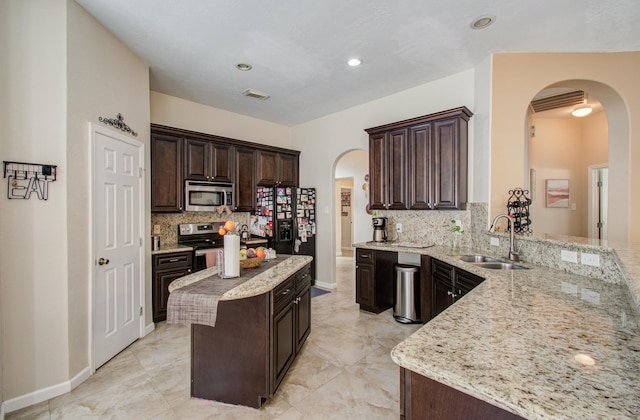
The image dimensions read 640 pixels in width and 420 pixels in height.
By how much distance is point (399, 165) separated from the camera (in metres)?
3.80

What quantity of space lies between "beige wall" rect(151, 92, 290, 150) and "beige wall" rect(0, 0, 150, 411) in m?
1.74

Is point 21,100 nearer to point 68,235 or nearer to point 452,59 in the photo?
point 68,235

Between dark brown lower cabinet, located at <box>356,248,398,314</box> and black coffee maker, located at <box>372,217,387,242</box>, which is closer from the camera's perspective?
dark brown lower cabinet, located at <box>356,248,398,314</box>

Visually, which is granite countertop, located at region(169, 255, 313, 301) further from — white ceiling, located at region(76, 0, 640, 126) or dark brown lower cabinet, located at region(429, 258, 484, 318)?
white ceiling, located at region(76, 0, 640, 126)

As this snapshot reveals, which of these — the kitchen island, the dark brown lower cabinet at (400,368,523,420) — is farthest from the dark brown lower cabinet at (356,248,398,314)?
the dark brown lower cabinet at (400,368,523,420)

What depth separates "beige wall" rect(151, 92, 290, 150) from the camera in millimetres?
4227

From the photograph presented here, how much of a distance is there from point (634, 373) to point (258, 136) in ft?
17.3

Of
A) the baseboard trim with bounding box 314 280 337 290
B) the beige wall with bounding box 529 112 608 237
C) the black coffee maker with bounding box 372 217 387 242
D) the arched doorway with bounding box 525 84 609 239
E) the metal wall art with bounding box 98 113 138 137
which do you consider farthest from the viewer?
the beige wall with bounding box 529 112 608 237

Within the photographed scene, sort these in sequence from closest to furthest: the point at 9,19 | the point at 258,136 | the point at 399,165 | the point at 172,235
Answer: the point at 9,19 < the point at 399,165 < the point at 172,235 < the point at 258,136

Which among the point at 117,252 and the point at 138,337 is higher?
the point at 117,252

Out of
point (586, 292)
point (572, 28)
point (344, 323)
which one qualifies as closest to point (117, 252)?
point (344, 323)

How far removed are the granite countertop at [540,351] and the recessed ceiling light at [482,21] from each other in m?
2.09

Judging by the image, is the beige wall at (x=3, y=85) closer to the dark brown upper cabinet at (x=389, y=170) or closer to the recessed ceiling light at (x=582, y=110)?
the dark brown upper cabinet at (x=389, y=170)

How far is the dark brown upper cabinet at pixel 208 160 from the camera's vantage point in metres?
4.07
